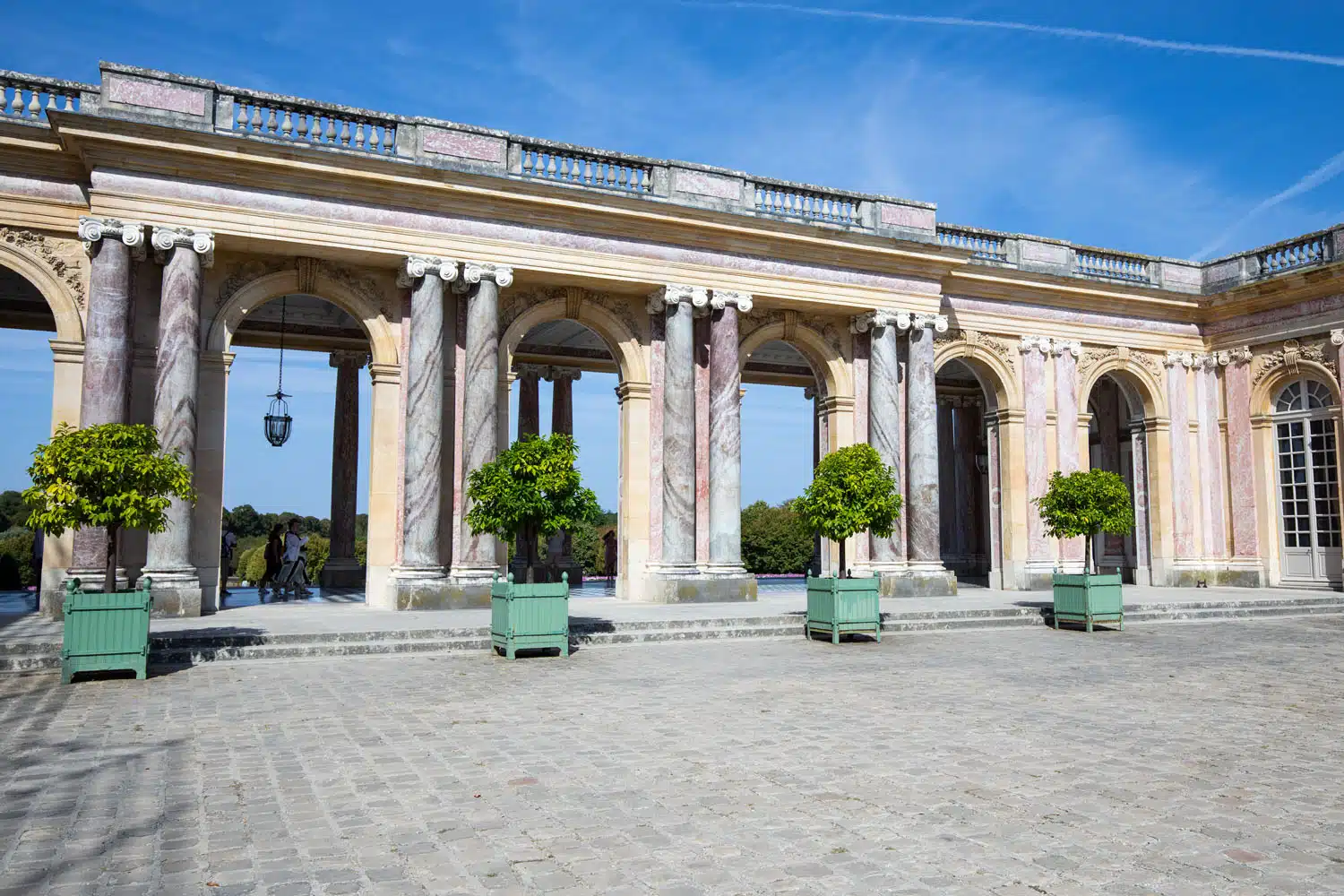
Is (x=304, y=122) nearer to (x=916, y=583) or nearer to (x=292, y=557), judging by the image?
(x=292, y=557)

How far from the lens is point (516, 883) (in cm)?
375

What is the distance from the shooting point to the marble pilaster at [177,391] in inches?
544

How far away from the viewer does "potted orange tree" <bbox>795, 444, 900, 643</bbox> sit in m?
12.6

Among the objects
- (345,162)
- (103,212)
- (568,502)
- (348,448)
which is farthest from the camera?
(348,448)

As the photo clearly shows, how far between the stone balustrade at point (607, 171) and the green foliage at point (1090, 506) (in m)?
6.49

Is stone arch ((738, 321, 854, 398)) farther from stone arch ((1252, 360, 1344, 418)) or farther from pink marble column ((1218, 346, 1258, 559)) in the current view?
stone arch ((1252, 360, 1344, 418))

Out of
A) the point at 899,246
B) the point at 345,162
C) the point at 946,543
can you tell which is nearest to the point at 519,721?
the point at 345,162

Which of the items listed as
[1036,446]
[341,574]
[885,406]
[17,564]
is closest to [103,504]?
[341,574]

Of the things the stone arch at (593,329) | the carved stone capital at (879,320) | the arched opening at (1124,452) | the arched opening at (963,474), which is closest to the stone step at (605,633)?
the arched opening at (1124,452)

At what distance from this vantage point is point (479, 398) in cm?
1598

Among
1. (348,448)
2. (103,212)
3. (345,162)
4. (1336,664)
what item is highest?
(345,162)

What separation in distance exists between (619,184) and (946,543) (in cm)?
1500

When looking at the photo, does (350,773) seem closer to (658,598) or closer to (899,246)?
(658,598)

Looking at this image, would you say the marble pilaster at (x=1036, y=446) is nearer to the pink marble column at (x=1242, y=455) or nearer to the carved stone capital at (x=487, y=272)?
the pink marble column at (x=1242, y=455)
